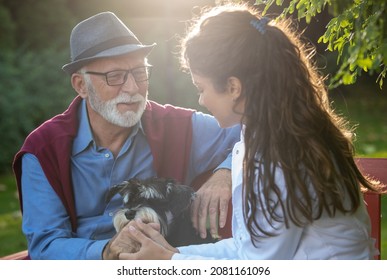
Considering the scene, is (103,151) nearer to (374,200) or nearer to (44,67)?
(374,200)

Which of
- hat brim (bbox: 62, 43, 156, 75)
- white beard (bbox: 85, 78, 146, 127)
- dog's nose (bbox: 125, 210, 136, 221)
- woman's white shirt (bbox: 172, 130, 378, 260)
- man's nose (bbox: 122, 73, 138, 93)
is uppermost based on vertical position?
hat brim (bbox: 62, 43, 156, 75)

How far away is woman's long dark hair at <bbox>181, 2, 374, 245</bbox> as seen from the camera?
2.51 m

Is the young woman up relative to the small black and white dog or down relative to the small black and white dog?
up

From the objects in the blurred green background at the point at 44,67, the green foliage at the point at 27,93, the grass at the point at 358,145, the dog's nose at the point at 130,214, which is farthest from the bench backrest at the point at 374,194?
the green foliage at the point at 27,93

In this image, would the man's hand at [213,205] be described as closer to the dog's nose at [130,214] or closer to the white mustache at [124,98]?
the dog's nose at [130,214]

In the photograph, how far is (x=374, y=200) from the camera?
3330 millimetres

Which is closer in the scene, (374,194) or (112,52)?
(112,52)

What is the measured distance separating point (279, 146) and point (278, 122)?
9cm

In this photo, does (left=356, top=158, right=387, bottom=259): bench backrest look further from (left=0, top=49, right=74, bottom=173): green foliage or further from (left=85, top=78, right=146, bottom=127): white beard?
(left=0, top=49, right=74, bottom=173): green foliage

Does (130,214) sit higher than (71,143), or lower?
lower

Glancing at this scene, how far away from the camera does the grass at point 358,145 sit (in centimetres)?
537

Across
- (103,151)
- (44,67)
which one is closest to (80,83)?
(103,151)

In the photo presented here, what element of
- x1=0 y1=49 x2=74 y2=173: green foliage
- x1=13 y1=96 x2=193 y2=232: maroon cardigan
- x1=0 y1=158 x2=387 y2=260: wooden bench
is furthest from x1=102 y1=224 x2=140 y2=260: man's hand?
x1=0 y1=49 x2=74 y2=173: green foliage

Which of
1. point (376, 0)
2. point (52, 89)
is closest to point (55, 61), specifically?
point (52, 89)
